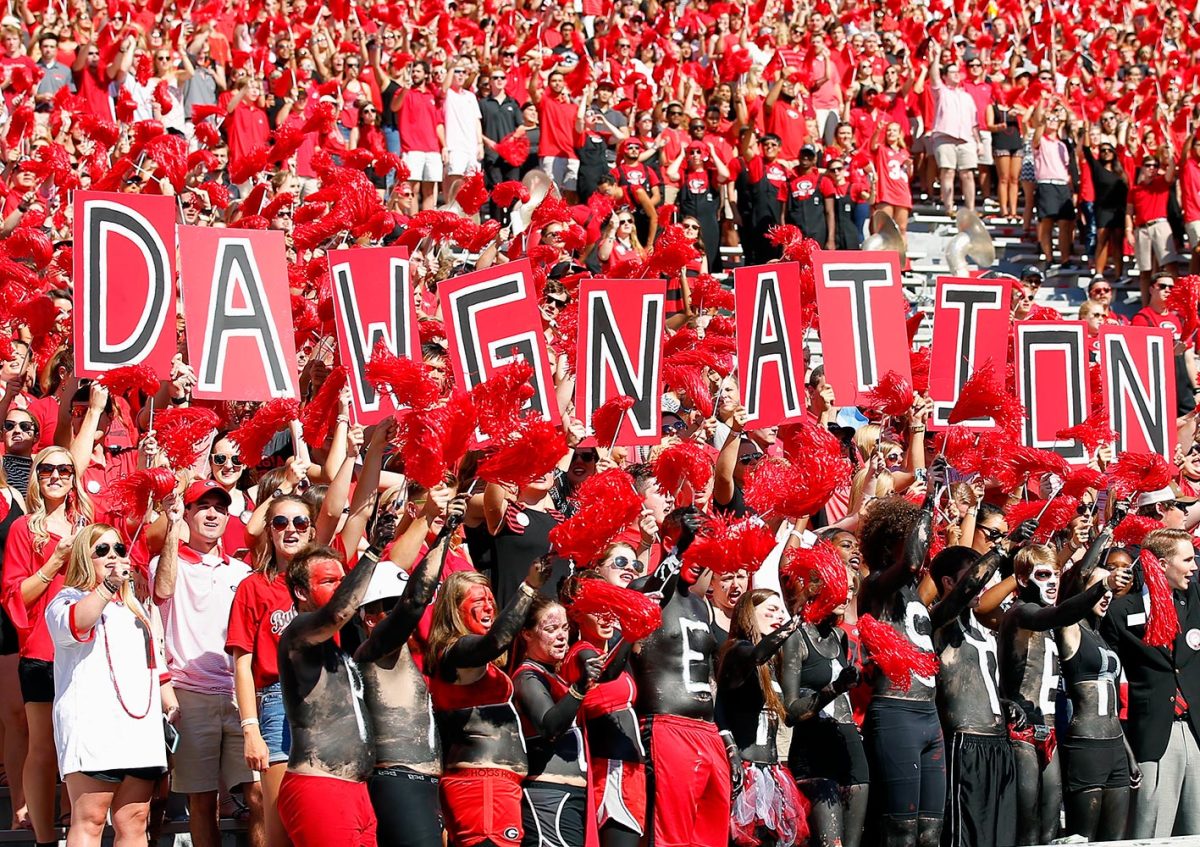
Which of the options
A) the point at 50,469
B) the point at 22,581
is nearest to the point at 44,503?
the point at 50,469

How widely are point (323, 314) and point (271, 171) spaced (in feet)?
12.5

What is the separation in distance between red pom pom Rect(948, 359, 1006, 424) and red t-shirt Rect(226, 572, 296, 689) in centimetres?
314

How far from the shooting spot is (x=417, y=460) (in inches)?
232

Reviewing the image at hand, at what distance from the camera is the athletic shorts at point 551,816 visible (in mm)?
6363

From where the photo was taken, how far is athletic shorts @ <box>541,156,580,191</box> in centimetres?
1541

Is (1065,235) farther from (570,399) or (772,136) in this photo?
(570,399)

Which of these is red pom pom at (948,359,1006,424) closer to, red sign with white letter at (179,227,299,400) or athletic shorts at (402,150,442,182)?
red sign with white letter at (179,227,299,400)

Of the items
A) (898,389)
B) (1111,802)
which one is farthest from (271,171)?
(1111,802)

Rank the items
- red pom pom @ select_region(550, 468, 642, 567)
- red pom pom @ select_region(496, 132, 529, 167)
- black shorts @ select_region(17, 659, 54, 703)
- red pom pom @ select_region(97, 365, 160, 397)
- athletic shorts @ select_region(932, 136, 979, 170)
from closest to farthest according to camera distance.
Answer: red pom pom @ select_region(550, 468, 642, 567)
black shorts @ select_region(17, 659, 54, 703)
red pom pom @ select_region(97, 365, 160, 397)
red pom pom @ select_region(496, 132, 529, 167)
athletic shorts @ select_region(932, 136, 979, 170)

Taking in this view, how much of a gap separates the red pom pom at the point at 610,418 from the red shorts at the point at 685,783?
1.22 m

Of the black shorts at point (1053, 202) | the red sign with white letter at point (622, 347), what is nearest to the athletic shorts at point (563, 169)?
the black shorts at point (1053, 202)

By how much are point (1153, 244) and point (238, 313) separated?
33.4 ft

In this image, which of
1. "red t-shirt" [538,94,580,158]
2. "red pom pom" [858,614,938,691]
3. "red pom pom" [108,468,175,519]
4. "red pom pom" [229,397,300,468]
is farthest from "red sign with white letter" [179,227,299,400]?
"red t-shirt" [538,94,580,158]

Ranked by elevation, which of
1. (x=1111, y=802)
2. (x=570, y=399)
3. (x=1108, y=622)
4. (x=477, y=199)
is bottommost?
(x=1111, y=802)
